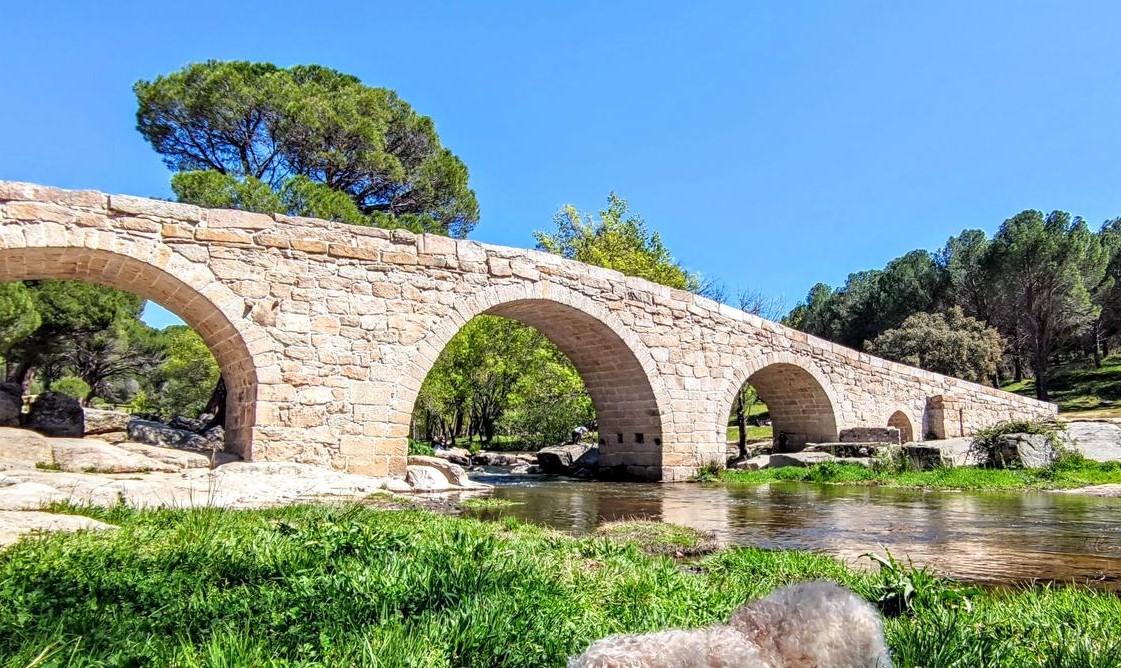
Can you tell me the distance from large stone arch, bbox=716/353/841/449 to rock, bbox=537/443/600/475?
14.2 ft

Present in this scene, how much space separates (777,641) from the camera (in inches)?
66.6

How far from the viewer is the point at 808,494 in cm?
1017

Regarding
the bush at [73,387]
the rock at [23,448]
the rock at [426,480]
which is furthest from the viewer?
the bush at [73,387]

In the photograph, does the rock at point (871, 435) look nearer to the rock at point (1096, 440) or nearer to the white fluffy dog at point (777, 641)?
the rock at point (1096, 440)

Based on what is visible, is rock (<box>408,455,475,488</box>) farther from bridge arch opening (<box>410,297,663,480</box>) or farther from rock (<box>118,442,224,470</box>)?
rock (<box>118,442,224,470</box>)

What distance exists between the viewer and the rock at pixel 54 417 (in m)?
10.2

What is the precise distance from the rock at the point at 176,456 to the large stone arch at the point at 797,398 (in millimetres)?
10864

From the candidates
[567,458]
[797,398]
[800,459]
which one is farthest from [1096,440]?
[567,458]

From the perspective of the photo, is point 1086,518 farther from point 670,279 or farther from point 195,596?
point 670,279

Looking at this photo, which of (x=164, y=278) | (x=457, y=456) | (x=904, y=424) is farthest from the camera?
(x=457, y=456)

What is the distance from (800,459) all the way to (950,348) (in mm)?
21833

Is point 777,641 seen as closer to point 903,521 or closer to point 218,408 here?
point 903,521

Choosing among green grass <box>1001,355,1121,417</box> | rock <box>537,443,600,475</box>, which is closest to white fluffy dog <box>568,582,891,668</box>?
rock <box>537,443,600,475</box>

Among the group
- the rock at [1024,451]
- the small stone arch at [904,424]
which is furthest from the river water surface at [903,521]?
A: the small stone arch at [904,424]
